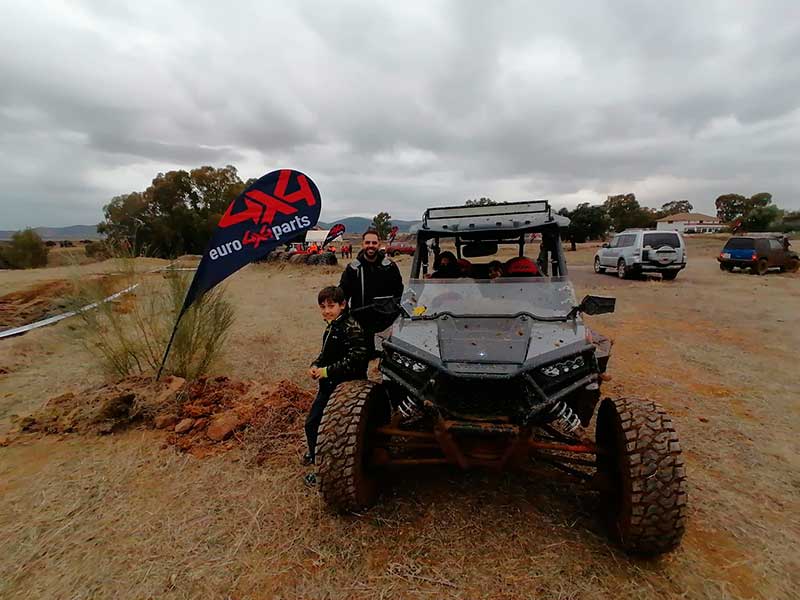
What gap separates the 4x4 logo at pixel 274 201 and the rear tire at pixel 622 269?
16.3 meters

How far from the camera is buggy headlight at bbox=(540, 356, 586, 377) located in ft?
8.44

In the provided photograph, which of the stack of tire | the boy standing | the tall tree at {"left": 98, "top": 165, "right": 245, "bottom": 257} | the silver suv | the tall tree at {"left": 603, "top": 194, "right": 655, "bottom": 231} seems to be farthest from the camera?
the tall tree at {"left": 603, "top": 194, "right": 655, "bottom": 231}

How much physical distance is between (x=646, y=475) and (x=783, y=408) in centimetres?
375

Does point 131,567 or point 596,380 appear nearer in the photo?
point 131,567

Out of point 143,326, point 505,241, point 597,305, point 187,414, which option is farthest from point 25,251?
point 597,305

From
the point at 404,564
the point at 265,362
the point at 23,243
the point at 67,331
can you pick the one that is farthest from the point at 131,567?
the point at 23,243

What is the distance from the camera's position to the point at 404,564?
2.47 meters

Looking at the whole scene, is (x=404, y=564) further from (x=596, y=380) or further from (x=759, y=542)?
(x=759, y=542)

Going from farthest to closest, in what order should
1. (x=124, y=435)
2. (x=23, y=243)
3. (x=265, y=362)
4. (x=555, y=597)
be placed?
(x=23, y=243)
(x=265, y=362)
(x=124, y=435)
(x=555, y=597)

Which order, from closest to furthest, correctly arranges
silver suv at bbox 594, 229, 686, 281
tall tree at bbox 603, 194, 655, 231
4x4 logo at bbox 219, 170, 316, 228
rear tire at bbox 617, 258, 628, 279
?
4x4 logo at bbox 219, 170, 316, 228, silver suv at bbox 594, 229, 686, 281, rear tire at bbox 617, 258, 628, 279, tall tree at bbox 603, 194, 655, 231

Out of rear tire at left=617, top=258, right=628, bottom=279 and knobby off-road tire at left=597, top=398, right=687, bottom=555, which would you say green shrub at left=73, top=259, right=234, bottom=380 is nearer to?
knobby off-road tire at left=597, top=398, right=687, bottom=555

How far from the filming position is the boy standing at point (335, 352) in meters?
3.14

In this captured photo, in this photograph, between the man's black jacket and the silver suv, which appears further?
the silver suv

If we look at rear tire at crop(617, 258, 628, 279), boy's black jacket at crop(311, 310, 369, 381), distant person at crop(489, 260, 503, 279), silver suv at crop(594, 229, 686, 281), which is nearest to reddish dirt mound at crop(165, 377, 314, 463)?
boy's black jacket at crop(311, 310, 369, 381)
